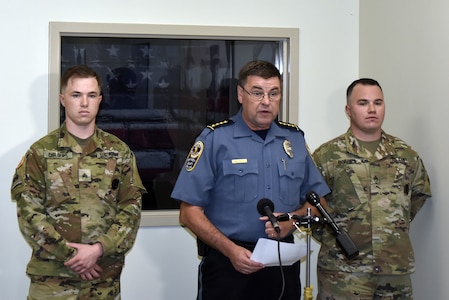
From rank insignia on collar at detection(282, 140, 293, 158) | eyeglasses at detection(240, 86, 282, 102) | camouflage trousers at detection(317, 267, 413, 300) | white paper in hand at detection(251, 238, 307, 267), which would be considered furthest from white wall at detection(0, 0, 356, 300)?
white paper in hand at detection(251, 238, 307, 267)

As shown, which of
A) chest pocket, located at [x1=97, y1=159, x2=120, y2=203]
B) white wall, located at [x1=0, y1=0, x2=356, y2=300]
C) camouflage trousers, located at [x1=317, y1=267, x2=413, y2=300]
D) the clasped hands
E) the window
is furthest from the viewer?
the window

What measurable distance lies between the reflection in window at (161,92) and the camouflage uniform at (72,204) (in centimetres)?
82

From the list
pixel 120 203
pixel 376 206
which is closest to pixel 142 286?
pixel 120 203

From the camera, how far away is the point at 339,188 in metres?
2.71

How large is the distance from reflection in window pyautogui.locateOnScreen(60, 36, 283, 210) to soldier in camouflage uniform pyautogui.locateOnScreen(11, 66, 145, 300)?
775 mm

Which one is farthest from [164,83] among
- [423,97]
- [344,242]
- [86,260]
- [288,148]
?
[344,242]

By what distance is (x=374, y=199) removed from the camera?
8.72ft

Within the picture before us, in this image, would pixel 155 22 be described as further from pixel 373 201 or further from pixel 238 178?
pixel 373 201

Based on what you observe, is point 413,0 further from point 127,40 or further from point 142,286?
point 142,286

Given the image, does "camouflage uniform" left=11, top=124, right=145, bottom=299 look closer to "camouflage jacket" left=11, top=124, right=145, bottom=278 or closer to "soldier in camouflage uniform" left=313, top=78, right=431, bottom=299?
"camouflage jacket" left=11, top=124, right=145, bottom=278

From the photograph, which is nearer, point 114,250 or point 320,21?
point 114,250

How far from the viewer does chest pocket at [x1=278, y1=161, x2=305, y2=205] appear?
7.94ft

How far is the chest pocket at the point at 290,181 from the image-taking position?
2.42 m

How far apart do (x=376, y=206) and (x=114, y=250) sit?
4.09ft
